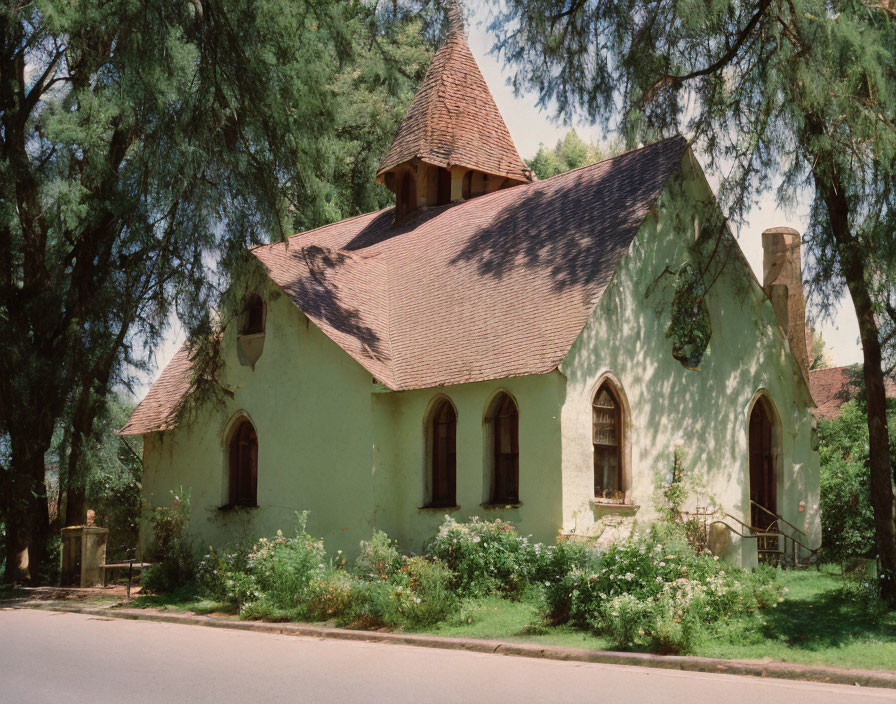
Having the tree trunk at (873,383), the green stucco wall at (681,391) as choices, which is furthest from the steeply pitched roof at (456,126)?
the tree trunk at (873,383)

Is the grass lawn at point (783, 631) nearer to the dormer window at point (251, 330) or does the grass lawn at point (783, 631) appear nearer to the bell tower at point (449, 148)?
the dormer window at point (251, 330)

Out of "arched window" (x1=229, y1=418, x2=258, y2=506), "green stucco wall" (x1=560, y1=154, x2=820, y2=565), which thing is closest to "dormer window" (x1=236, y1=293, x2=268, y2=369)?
"arched window" (x1=229, y1=418, x2=258, y2=506)

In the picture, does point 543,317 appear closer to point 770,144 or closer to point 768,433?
point 770,144

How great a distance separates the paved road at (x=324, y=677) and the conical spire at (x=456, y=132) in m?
17.3

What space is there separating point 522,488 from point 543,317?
317 cm

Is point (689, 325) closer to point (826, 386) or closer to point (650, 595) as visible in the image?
point (650, 595)

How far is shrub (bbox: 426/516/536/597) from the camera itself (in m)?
14.8

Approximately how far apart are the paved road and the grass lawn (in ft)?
3.21

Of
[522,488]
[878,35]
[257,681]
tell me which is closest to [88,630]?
[257,681]

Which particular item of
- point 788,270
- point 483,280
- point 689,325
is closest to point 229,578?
point 483,280

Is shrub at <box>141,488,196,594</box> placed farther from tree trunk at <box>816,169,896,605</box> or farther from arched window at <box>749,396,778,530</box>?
tree trunk at <box>816,169,896,605</box>

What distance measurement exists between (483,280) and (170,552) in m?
8.53

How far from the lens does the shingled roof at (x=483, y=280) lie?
57.5ft

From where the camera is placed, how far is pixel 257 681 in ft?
30.7
